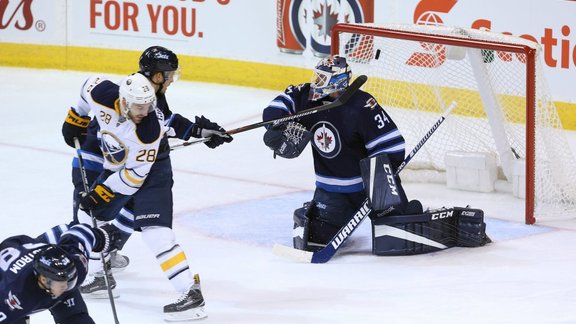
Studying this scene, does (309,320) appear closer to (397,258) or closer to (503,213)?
(397,258)

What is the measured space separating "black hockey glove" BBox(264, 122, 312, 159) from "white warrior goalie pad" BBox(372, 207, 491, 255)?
1.46 feet

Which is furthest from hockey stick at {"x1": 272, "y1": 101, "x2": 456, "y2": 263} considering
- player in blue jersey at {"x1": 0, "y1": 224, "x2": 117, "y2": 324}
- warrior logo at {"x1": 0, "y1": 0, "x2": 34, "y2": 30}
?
warrior logo at {"x1": 0, "y1": 0, "x2": 34, "y2": 30}

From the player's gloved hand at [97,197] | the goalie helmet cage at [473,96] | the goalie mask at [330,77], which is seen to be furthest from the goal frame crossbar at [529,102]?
the player's gloved hand at [97,197]

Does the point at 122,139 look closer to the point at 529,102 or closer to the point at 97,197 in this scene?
the point at 97,197

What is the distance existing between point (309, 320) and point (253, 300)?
33 cm

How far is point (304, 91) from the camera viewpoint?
5.54 meters

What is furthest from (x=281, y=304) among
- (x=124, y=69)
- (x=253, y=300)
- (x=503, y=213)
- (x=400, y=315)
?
(x=124, y=69)

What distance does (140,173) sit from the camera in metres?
4.54

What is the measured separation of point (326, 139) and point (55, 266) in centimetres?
211

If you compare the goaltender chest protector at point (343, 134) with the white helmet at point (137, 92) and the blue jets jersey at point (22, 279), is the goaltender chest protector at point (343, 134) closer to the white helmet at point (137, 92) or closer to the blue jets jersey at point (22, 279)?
the white helmet at point (137, 92)

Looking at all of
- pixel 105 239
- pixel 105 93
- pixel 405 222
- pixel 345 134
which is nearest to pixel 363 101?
pixel 345 134

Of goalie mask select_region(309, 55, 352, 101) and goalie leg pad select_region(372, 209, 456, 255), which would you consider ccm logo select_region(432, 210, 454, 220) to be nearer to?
goalie leg pad select_region(372, 209, 456, 255)

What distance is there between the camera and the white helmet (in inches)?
175

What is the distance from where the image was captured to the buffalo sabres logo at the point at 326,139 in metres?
5.44
